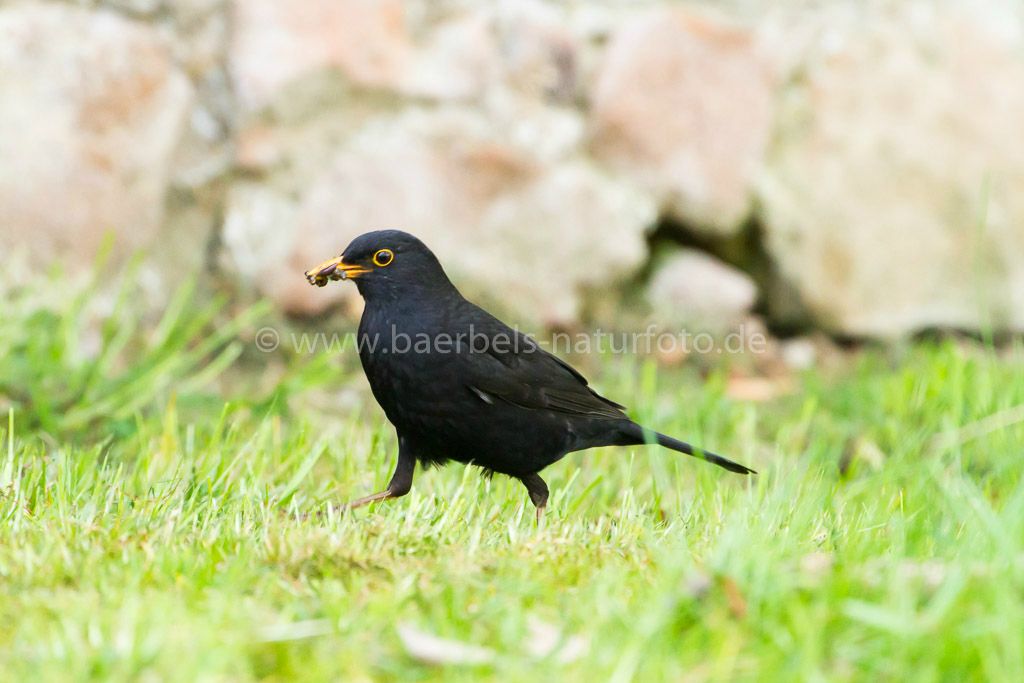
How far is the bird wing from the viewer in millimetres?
3070

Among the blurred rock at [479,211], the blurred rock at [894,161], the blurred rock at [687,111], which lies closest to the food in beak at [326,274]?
the blurred rock at [479,211]

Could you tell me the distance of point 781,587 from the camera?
5.86 ft

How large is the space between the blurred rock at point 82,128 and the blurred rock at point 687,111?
73.7 inches

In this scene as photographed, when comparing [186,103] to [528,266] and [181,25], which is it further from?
[528,266]

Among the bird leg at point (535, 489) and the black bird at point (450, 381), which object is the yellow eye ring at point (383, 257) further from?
the bird leg at point (535, 489)

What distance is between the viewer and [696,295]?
16.5 feet

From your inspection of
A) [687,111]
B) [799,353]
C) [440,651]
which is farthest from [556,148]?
[440,651]

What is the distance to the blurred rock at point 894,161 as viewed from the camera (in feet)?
17.0

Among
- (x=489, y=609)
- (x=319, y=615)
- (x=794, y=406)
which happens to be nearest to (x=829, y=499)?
(x=489, y=609)

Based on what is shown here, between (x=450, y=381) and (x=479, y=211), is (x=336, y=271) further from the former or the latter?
(x=479, y=211)

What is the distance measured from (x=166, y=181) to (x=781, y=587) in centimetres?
335

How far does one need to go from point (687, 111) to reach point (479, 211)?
1.09m

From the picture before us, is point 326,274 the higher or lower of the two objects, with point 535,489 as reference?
higher

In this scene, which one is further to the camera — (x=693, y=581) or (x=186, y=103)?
(x=186, y=103)
